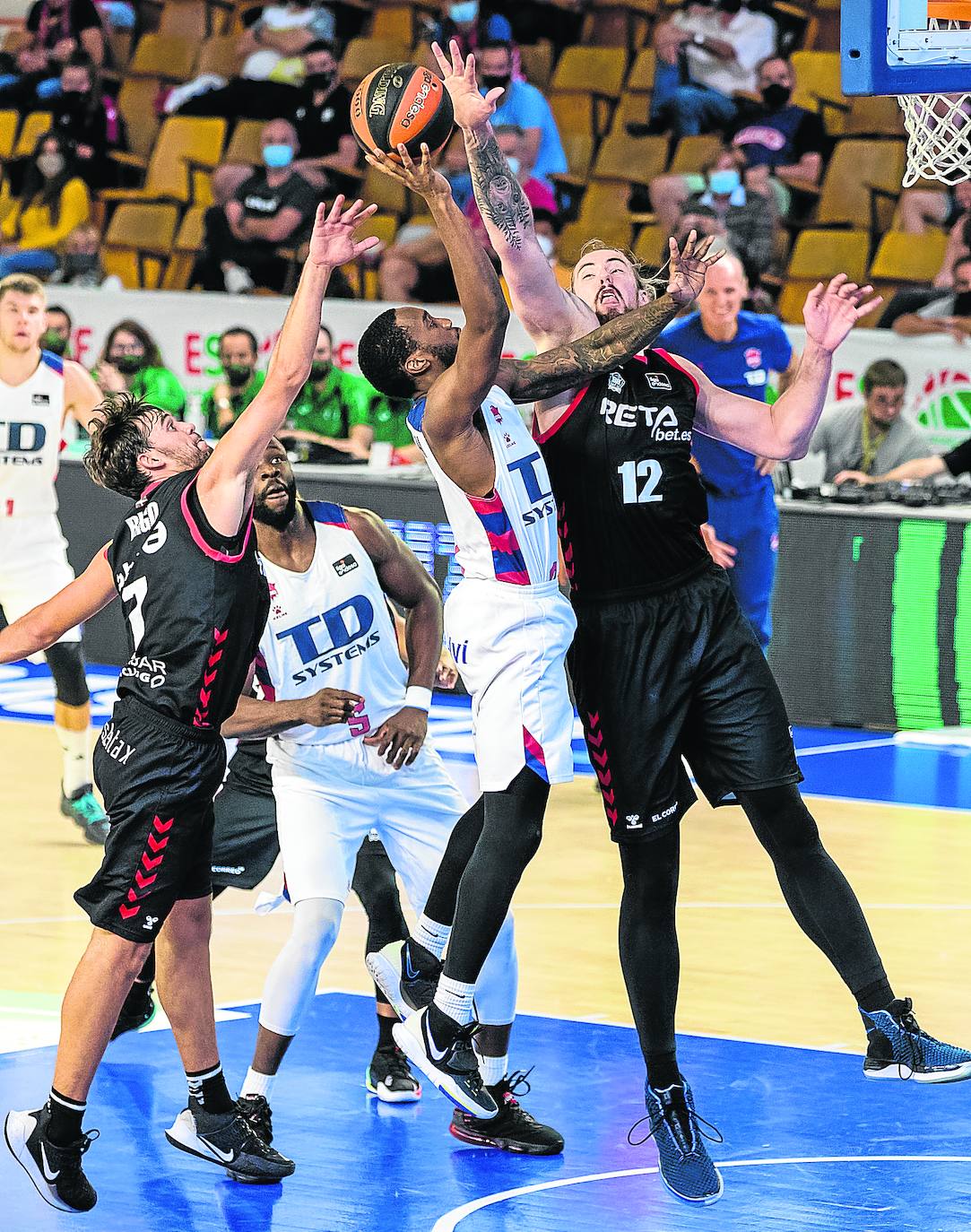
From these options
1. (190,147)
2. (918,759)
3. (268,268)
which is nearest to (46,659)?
(918,759)

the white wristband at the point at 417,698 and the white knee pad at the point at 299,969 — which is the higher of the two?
the white wristband at the point at 417,698

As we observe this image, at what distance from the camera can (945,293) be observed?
12.7 meters

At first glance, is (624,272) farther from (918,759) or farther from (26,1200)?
(918,759)

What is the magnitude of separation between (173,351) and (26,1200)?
10.7 meters

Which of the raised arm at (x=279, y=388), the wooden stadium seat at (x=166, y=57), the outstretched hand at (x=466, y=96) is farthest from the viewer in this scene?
the wooden stadium seat at (x=166, y=57)

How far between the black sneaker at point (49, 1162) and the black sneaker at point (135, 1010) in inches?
54.3

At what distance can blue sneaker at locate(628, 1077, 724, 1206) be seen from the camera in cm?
502

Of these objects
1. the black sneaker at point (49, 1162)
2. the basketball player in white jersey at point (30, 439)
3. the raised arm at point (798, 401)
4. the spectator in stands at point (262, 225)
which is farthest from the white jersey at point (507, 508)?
the spectator in stands at point (262, 225)

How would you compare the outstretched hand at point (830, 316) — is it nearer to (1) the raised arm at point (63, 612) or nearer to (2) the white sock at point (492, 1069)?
(1) the raised arm at point (63, 612)

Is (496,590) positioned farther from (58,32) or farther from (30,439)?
(58,32)

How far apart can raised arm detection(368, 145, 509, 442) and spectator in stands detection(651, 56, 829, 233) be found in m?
9.64

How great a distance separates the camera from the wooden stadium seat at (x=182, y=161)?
17.6 metres

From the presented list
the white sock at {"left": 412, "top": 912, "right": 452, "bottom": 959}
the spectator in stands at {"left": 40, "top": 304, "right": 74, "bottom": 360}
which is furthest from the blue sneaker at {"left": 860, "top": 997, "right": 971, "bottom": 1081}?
the spectator in stands at {"left": 40, "top": 304, "right": 74, "bottom": 360}

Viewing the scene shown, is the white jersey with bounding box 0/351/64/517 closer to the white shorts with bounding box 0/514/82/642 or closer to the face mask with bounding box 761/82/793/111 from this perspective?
the white shorts with bounding box 0/514/82/642
